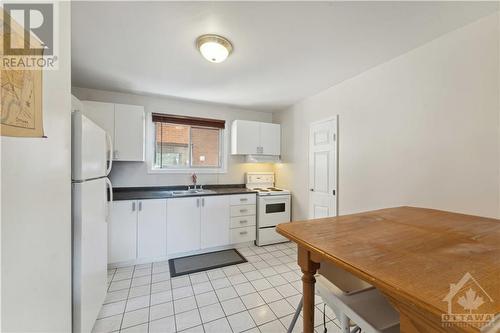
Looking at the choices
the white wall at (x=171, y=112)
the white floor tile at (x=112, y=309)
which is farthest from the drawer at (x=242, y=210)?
the white floor tile at (x=112, y=309)

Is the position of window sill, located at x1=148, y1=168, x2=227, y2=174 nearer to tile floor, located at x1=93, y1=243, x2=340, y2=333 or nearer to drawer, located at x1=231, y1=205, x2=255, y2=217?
drawer, located at x1=231, y1=205, x2=255, y2=217

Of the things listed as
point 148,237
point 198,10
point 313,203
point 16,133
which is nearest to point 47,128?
point 16,133

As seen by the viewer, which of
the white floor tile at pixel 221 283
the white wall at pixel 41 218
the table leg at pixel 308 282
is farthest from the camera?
the white floor tile at pixel 221 283

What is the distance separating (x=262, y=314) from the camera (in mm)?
1743

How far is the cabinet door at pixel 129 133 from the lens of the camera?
107 inches

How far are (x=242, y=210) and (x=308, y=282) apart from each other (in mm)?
2185

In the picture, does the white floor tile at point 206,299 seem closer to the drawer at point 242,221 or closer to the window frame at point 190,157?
the drawer at point 242,221

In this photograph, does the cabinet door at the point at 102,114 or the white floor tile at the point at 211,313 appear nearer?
the white floor tile at the point at 211,313

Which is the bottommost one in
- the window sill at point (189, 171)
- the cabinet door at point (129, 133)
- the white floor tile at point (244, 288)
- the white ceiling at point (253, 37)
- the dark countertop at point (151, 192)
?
the white floor tile at point (244, 288)

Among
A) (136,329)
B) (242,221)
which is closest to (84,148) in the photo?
(136,329)

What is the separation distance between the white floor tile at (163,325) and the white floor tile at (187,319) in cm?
4

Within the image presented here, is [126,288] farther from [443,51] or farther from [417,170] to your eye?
[443,51]

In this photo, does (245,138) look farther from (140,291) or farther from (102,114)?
(140,291)

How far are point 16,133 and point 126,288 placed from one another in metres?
2.08
